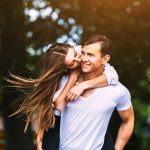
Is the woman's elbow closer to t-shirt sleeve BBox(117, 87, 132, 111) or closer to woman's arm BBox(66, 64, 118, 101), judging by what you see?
woman's arm BBox(66, 64, 118, 101)

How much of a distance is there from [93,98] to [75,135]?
25 centimetres

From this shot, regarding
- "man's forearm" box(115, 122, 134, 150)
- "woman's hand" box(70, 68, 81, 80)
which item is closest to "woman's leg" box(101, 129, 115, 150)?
"man's forearm" box(115, 122, 134, 150)

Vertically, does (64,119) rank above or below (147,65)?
above

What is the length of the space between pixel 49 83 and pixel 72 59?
0.21m

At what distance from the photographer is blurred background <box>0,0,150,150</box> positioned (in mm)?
9000

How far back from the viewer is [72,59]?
14.4 feet

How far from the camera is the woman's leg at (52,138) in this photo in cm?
441

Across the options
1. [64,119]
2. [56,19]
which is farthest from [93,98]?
[56,19]

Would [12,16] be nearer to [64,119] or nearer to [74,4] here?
[74,4]

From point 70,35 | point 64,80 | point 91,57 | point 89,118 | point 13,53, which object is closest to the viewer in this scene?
point 89,118

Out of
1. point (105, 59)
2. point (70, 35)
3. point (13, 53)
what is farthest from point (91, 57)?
point (13, 53)

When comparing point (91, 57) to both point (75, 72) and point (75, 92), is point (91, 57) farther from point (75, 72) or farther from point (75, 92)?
point (75, 92)

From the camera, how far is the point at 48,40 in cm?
934

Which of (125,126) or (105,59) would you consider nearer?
(105,59)
